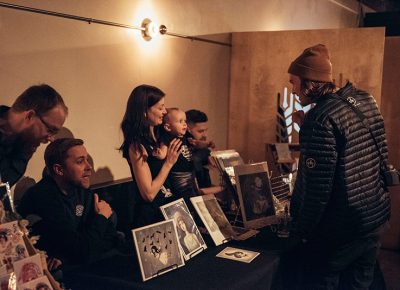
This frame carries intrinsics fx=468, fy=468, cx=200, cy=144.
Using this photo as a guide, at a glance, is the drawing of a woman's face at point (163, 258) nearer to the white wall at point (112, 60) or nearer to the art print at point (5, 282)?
the art print at point (5, 282)

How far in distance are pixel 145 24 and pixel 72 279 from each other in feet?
6.29

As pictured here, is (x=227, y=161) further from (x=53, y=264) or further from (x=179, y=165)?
(x=53, y=264)

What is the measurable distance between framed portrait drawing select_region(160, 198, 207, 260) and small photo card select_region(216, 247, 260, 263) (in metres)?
0.09

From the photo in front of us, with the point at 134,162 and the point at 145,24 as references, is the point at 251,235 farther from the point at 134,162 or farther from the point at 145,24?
the point at 145,24

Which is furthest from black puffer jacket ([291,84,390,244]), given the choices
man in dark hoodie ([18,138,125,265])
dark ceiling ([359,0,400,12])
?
dark ceiling ([359,0,400,12])

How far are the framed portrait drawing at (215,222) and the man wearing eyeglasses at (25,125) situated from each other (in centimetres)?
71

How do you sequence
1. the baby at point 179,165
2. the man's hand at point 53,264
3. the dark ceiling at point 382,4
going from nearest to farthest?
the man's hand at point 53,264 < the baby at point 179,165 < the dark ceiling at point 382,4

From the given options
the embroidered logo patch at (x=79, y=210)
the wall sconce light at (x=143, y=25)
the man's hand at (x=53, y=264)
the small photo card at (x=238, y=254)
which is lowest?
the small photo card at (x=238, y=254)

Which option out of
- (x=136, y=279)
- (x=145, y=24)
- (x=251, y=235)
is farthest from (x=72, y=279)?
(x=145, y=24)

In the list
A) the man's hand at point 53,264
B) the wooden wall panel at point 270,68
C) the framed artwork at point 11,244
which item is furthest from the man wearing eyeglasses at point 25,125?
the wooden wall panel at point 270,68

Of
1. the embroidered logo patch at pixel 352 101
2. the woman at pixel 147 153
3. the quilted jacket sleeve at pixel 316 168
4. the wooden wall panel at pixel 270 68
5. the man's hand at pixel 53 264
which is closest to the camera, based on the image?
the man's hand at pixel 53 264

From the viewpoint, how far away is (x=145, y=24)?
318 centimetres

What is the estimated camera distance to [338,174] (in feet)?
6.31

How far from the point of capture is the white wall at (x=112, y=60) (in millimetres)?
2400
